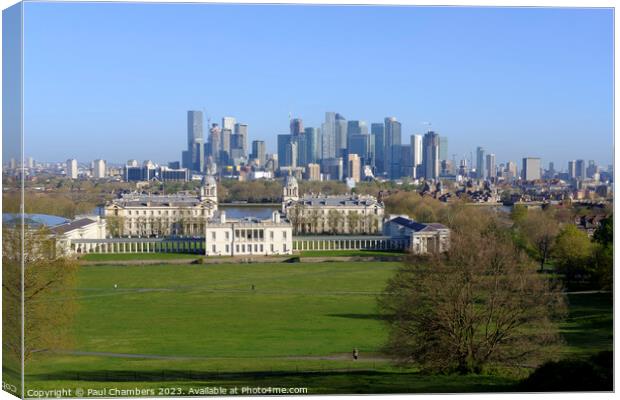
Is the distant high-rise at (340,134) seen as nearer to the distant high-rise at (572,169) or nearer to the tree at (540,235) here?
the distant high-rise at (572,169)

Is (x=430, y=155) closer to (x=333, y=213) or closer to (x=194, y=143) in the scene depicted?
(x=194, y=143)

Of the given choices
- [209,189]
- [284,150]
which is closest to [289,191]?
[209,189]

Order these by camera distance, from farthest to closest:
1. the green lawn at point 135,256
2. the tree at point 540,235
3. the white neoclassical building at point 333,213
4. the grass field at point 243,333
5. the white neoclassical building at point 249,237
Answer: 1. the white neoclassical building at point 333,213
2. the white neoclassical building at point 249,237
3. the green lawn at point 135,256
4. the tree at point 540,235
5. the grass field at point 243,333

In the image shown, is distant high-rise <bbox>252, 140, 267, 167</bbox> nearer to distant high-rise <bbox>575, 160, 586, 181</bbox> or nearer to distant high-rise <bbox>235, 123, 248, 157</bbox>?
distant high-rise <bbox>235, 123, 248, 157</bbox>

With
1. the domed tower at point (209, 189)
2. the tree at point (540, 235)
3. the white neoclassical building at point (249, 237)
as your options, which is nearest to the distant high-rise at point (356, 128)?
the tree at point (540, 235)

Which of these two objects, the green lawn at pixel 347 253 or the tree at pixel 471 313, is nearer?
the tree at pixel 471 313

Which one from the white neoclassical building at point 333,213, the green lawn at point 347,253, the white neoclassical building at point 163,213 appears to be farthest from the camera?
the white neoclassical building at point 333,213

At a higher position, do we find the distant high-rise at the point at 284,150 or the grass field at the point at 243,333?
the distant high-rise at the point at 284,150

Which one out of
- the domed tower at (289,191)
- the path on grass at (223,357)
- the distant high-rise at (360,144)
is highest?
the distant high-rise at (360,144)

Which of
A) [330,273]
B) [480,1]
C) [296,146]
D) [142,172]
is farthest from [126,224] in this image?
[480,1]
